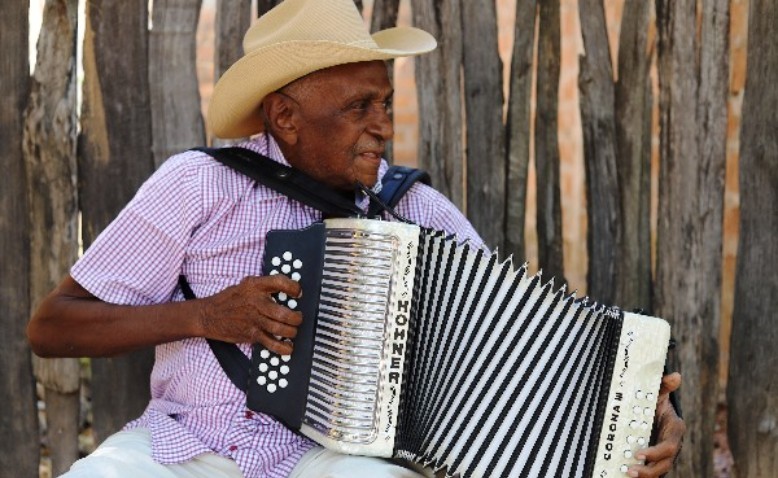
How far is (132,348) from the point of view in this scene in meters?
3.38

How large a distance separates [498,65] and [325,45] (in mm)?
1027

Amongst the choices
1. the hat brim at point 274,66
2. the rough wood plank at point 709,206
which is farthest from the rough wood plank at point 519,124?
the hat brim at point 274,66

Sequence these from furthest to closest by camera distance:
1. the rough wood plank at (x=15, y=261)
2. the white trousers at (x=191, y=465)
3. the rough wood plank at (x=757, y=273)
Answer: the rough wood plank at (x=757, y=273)
the rough wood plank at (x=15, y=261)
the white trousers at (x=191, y=465)

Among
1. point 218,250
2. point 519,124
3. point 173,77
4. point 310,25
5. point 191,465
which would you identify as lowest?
point 191,465

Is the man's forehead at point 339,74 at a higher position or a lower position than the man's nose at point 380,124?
higher

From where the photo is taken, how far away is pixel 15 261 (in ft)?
13.2

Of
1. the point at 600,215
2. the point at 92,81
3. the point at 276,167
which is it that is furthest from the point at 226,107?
the point at 600,215

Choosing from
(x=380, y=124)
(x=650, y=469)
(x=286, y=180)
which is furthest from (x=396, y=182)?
(x=650, y=469)

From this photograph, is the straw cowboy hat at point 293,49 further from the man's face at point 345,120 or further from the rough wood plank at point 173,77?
the rough wood plank at point 173,77

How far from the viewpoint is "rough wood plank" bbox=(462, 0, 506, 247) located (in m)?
4.21

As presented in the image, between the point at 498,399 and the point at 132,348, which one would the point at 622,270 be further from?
the point at 132,348

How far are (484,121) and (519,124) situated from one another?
4.6 inches

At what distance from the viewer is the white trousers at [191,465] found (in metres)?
3.09

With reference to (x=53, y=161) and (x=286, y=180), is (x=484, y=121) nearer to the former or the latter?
(x=286, y=180)
